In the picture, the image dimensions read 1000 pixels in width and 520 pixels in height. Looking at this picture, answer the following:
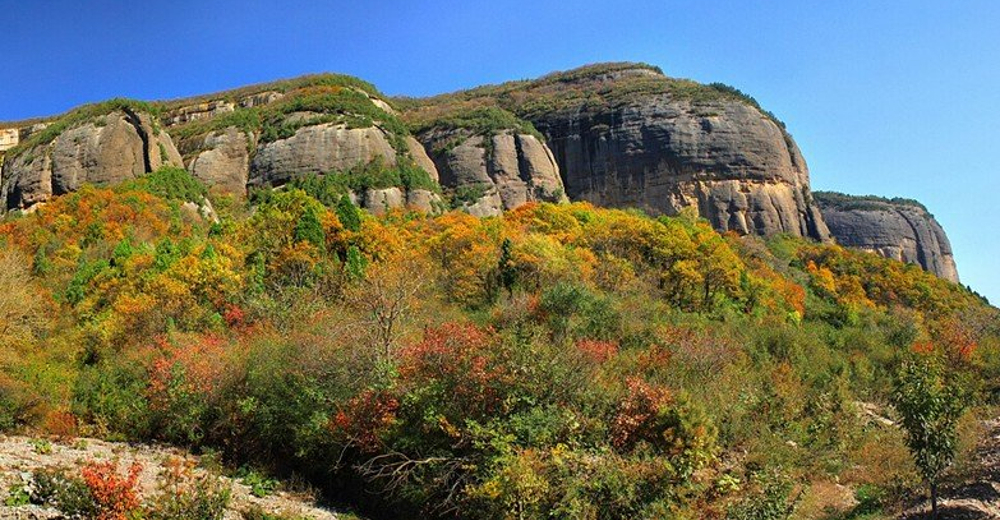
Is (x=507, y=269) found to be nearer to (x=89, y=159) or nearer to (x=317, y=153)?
(x=317, y=153)

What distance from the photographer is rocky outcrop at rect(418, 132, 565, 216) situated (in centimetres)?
6284

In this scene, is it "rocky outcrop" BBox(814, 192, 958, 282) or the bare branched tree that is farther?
"rocky outcrop" BBox(814, 192, 958, 282)

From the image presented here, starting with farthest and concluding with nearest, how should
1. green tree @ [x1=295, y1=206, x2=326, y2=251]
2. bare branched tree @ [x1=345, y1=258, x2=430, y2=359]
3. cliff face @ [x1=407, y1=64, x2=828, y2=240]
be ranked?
cliff face @ [x1=407, y1=64, x2=828, y2=240], green tree @ [x1=295, y1=206, x2=326, y2=251], bare branched tree @ [x1=345, y1=258, x2=430, y2=359]

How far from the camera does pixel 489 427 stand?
14219 mm

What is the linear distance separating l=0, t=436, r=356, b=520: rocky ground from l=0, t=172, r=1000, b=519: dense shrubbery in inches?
39.3

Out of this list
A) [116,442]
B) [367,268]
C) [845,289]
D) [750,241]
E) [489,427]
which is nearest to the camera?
[489,427]

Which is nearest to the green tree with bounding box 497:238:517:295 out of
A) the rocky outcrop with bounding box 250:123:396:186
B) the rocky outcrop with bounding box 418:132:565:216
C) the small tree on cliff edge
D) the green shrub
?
the green shrub

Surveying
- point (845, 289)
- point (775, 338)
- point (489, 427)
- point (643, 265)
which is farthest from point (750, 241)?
point (489, 427)

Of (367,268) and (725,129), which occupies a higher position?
(725,129)

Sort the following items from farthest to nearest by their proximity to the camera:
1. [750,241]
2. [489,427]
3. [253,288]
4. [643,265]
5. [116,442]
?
[750,241]
[643,265]
[253,288]
[116,442]
[489,427]

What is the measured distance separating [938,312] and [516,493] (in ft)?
148

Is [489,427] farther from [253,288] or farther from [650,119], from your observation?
[650,119]

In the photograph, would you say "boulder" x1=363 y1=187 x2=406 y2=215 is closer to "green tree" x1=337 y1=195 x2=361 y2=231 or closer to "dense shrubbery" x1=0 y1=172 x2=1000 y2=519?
"dense shrubbery" x1=0 y1=172 x2=1000 y2=519

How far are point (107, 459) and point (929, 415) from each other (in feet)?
61.2
